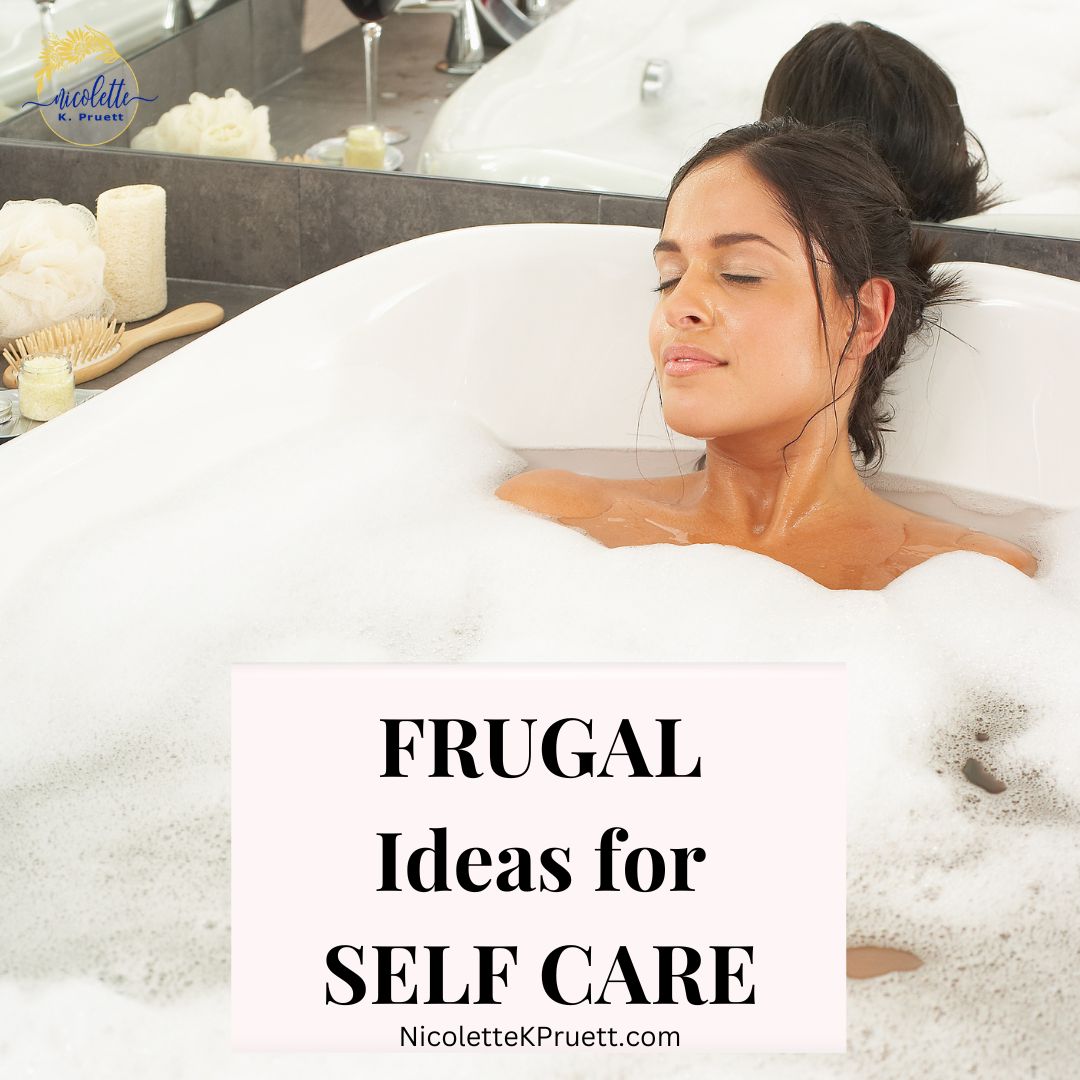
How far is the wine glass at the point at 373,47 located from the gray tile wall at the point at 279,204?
0.08 m

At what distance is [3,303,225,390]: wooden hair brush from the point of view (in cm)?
183

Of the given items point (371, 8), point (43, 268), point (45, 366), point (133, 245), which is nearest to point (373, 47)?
point (371, 8)

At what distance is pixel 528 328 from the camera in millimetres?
1778

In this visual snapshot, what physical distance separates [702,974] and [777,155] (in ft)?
3.01

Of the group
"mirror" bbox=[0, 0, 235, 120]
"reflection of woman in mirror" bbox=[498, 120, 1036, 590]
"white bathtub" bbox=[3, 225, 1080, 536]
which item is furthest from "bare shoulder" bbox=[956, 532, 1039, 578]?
"mirror" bbox=[0, 0, 235, 120]

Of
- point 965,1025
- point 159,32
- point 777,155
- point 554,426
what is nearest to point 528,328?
point 554,426

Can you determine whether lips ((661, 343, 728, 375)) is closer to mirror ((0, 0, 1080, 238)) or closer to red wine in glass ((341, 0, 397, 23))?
mirror ((0, 0, 1080, 238))

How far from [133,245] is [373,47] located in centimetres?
50

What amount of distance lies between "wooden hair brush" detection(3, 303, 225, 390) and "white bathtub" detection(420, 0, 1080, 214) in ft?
1.63

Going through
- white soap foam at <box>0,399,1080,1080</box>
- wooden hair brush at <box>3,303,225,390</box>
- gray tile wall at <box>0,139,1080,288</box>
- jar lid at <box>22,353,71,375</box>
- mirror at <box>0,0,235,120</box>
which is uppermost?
mirror at <box>0,0,235,120</box>

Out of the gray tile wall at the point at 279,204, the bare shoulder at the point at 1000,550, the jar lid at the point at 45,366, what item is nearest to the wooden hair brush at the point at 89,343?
the jar lid at the point at 45,366

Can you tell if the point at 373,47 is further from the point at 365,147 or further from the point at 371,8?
the point at 365,147

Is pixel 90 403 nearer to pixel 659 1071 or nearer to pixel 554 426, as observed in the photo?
pixel 554 426

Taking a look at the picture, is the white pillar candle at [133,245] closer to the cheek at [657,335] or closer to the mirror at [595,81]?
the mirror at [595,81]
